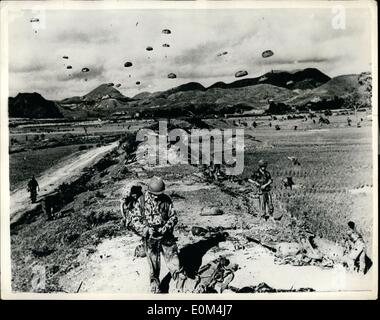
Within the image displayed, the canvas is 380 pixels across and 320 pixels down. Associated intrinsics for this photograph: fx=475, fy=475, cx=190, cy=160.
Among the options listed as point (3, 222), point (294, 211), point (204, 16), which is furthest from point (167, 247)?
point (204, 16)

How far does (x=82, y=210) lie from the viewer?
3.96m

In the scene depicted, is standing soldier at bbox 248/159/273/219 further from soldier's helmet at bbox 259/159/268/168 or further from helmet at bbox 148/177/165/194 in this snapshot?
helmet at bbox 148/177/165/194

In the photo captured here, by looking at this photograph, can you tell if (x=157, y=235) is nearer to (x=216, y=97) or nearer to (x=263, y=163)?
(x=263, y=163)

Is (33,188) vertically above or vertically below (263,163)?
below

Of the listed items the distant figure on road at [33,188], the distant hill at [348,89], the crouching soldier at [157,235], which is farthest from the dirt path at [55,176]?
the distant hill at [348,89]

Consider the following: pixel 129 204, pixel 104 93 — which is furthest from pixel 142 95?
pixel 129 204

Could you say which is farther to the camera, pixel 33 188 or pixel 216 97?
pixel 216 97

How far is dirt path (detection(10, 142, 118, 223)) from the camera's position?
393 cm

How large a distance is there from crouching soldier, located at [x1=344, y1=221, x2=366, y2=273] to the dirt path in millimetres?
2116

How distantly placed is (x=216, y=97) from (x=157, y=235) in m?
1.26

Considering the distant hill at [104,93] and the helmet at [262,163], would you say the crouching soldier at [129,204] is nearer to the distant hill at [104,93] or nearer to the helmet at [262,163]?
the distant hill at [104,93]

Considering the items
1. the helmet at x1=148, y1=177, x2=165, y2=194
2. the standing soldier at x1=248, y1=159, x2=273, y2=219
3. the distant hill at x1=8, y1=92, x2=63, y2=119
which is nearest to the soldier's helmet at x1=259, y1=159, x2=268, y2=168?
the standing soldier at x1=248, y1=159, x2=273, y2=219

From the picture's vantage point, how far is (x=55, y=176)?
400 centimetres

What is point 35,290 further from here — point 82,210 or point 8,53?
point 8,53
